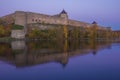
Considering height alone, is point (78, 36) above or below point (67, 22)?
below

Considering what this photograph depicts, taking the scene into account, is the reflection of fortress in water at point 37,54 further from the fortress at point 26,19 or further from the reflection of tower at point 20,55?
the fortress at point 26,19

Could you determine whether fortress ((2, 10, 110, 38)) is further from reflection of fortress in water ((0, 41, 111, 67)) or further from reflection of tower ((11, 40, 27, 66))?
reflection of tower ((11, 40, 27, 66))

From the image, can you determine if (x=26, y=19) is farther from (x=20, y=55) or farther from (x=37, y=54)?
(x=20, y=55)

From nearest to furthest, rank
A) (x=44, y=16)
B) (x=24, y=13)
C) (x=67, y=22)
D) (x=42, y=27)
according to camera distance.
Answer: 1. (x=24, y=13)
2. (x=42, y=27)
3. (x=44, y=16)
4. (x=67, y=22)

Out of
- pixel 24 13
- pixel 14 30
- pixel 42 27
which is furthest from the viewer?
pixel 42 27

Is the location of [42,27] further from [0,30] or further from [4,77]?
[4,77]

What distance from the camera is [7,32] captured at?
29.6 metres

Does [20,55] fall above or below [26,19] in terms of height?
below

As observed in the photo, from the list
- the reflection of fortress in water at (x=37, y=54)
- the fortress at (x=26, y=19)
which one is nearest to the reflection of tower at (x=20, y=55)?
the reflection of fortress in water at (x=37, y=54)

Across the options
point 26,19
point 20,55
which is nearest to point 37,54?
point 20,55

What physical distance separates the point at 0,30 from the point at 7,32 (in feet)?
3.45

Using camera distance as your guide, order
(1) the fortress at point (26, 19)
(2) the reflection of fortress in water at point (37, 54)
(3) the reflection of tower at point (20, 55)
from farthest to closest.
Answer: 1. (1) the fortress at point (26, 19)
2. (2) the reflection of fortress in water at point (37, 54)
3. (3) the reflection of tower at point (20, 55)

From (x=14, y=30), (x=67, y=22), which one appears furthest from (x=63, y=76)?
(x=67, y=22)

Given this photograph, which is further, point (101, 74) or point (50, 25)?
point (50, 25)
